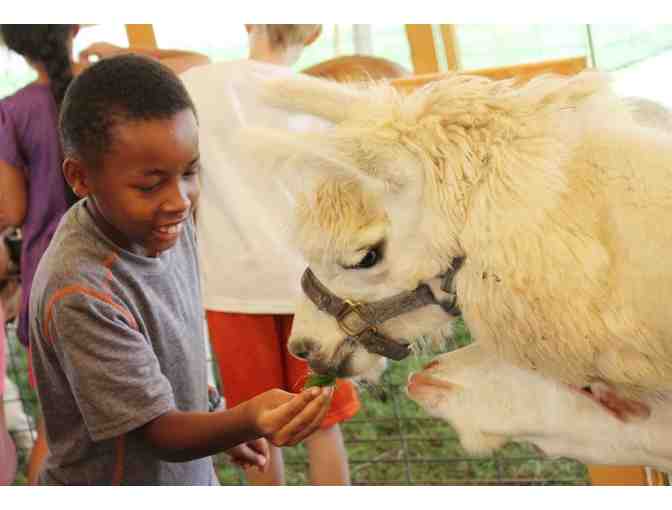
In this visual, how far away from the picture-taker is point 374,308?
75cm

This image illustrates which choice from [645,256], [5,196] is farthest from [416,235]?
[5,196]

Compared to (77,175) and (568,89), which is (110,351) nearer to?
(77,175)

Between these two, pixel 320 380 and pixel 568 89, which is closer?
pixel 568 89

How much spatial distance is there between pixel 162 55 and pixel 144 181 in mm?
226

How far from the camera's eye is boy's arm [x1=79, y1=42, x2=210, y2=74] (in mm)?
950

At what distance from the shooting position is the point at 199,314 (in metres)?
0.90

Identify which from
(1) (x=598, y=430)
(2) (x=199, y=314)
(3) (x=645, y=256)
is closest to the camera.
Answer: (3) (x=645, y=256)

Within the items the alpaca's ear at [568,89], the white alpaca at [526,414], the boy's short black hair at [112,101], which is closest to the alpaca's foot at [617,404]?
the white alpaca at [526,414]

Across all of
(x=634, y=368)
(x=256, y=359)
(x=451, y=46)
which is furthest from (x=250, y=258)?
(x=634, y=368)

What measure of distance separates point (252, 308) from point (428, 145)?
0.34 meters

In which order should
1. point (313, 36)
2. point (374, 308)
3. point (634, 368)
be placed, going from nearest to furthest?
point (634, 368), point (374, 308), point (313, 36)

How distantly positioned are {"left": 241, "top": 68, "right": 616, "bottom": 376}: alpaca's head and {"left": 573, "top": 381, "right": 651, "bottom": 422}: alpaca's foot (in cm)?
14

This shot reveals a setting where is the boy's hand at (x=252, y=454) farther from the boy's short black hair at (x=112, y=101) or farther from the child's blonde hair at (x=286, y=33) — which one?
the child's blonde hair at (x=286, y=33)

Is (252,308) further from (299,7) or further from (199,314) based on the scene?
(299,7)
